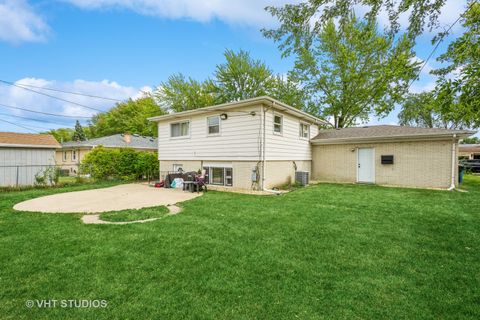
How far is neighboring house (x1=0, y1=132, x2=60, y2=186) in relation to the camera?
12.9 m

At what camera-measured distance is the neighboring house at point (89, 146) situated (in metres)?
23.3

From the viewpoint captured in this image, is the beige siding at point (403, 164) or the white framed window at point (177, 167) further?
the white framed window at point (177, 167)

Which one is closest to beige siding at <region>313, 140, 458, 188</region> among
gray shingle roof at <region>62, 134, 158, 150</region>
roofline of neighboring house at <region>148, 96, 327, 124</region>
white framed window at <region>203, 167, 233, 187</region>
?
roofline of neighboring house at <region>148, 96, 327, 124</region>

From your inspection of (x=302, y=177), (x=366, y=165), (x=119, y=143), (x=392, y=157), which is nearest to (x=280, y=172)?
(x=302, y=177)

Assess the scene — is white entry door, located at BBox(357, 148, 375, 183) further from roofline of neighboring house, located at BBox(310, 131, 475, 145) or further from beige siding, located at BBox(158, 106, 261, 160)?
beige siding, located at BBox(158, 106, 261, 160)

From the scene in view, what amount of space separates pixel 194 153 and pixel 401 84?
9997mm

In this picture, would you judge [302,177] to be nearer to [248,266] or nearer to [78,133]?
[248,266]

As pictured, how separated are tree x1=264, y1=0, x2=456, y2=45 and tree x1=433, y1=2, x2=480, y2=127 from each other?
2.17ft

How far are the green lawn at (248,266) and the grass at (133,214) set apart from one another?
1.80 feet

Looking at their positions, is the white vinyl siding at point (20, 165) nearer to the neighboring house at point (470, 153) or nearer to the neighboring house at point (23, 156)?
the neighboring house at point (23, 156)

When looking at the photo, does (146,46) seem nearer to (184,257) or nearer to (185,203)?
(185,203)

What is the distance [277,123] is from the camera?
35.9 ft

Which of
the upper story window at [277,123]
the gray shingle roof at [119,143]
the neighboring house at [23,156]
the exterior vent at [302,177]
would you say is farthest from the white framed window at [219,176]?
the gray shingle roof at [119,143]

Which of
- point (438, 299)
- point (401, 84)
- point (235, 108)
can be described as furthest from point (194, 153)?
point (438, 299)
